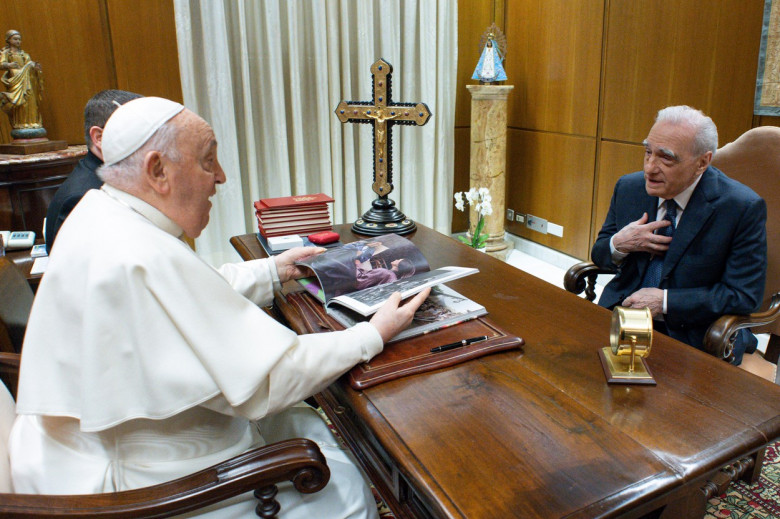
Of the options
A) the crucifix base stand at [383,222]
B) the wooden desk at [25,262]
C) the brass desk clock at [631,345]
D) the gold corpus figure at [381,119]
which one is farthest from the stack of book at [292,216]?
the brass desk clock at [631,345]

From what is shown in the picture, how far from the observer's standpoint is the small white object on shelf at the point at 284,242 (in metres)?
2.06

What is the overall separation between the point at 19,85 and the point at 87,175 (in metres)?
1.80

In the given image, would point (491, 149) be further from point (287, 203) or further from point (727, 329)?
point (727, 329)

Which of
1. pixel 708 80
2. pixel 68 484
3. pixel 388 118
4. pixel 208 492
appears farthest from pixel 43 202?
pixel 708 80

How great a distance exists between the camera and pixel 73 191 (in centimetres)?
202

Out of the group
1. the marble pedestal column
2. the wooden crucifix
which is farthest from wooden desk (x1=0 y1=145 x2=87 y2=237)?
the marble pedestal column

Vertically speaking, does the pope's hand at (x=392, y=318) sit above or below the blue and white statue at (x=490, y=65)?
below

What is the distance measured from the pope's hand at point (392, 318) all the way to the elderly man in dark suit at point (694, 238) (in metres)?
A: 0.95

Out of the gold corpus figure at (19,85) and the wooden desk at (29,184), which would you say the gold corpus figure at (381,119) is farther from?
the gold corpus figure at (19,85)

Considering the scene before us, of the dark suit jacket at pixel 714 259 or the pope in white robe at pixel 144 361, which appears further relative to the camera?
the dark suit jacket at pixel 714 259

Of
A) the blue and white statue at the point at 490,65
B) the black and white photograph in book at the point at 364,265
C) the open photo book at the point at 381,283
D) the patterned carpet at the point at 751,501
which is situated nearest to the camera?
the open photo book at the point at 381,283

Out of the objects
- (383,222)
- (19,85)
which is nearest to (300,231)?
(383,222)

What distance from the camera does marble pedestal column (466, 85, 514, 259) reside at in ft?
14.4

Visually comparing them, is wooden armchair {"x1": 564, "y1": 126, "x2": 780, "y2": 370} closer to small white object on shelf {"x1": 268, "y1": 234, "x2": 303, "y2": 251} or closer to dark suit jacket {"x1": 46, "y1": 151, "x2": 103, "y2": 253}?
small white object on shelf {"x1": 268, "y1": 234, "x2": 303, "y2": 251}
